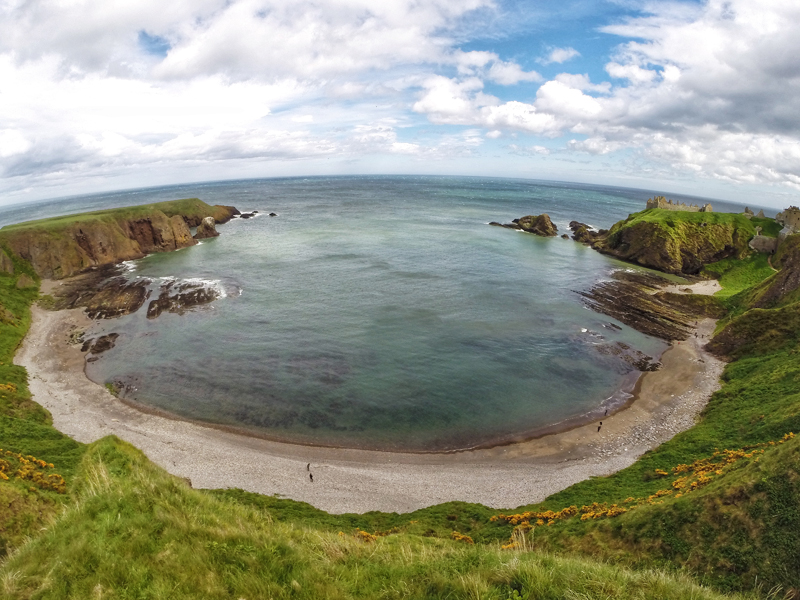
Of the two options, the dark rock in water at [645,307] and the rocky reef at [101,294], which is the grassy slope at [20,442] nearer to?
the rocky reef at [101,294]

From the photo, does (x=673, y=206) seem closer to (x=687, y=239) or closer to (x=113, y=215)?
(x=687, y=239)

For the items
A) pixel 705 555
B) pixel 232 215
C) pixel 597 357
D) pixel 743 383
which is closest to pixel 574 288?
pixel 597 357

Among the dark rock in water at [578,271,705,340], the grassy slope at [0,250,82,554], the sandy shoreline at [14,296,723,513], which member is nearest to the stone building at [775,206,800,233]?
the dark rock in water at [578,271,705,340]

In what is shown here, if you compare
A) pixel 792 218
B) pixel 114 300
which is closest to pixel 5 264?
pixel 114 300

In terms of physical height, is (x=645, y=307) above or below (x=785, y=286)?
below

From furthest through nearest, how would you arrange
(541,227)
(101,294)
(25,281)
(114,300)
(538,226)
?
(538,226)
(541,227)
(25,281)
(101,294)
(114,300)

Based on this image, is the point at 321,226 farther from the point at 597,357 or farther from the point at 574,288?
the point at 597,357

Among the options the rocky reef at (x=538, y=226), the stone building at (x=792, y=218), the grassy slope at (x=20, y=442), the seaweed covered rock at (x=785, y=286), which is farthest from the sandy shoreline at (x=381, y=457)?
the rocky reef at (x=538, y=226)
